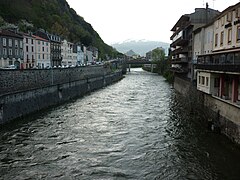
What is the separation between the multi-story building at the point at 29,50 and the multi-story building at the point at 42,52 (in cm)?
176

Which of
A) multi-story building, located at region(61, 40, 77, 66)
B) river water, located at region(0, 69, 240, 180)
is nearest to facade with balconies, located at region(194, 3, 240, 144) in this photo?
river water, located at region(0, 69, 240, 180)

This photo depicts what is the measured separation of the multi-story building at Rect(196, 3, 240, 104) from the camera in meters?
22.7

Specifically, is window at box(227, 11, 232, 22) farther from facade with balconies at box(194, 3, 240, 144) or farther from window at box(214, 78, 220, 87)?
window at box(214, 78, 220, 87)

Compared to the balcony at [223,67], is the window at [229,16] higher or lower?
higher

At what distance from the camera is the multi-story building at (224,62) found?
22.7m

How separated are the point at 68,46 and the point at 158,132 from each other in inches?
3123

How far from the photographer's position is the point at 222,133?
23.1 m

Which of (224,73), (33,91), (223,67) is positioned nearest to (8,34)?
(33,91)

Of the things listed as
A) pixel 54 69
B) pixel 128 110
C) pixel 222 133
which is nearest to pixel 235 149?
pixel 222 133

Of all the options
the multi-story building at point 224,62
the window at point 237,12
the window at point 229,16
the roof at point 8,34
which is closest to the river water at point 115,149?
the multi-story building at point 224,62

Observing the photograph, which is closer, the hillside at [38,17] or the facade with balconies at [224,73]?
the facade with balconies at [224,73]

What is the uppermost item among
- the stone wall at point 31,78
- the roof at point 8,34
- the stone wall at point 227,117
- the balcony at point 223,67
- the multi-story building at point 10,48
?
the roof at point 8,34

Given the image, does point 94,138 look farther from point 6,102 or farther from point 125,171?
point 6,102

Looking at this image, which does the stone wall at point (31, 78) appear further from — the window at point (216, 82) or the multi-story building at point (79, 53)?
the multi-story building at point (79, 53)
